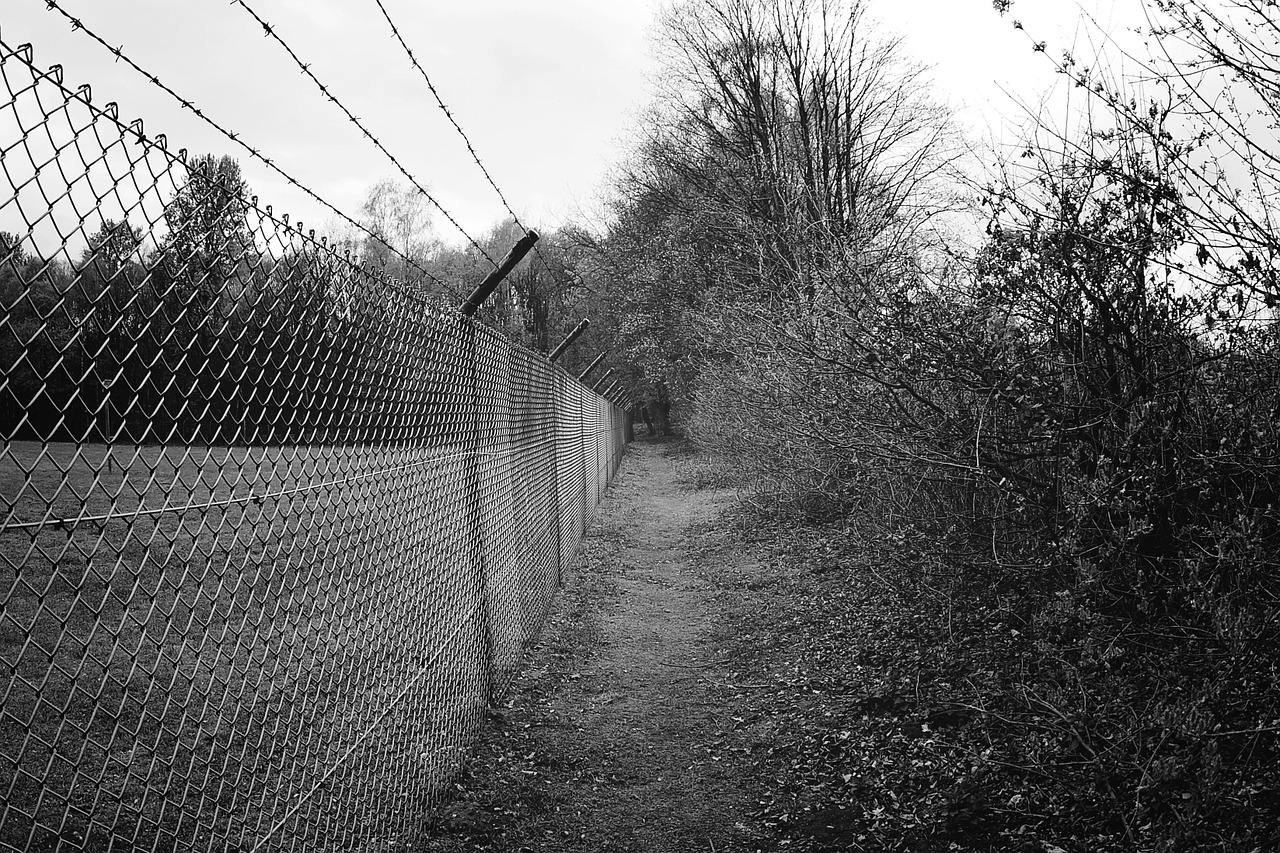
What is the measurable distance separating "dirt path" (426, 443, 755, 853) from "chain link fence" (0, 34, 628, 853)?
287 mm

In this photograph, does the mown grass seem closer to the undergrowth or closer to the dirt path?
the dirt path

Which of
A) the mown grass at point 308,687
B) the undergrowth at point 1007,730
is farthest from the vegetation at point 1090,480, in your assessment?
the mown grass at point 308,687

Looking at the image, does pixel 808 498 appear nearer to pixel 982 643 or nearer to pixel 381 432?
pixel 982 643

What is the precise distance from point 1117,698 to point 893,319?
256cm

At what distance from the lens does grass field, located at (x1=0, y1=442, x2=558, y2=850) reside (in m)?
2.25

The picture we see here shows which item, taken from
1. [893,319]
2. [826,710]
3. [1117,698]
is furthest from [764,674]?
[1117,698]

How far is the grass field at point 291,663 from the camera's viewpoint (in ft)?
7.38

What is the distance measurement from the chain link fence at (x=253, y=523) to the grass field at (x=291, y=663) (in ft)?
0.07

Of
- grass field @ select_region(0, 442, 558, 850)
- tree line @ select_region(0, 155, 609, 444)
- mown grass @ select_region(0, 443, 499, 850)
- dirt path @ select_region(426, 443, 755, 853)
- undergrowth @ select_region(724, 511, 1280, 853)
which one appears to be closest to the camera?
tree line @ select_region(0, 155, 609, 444)

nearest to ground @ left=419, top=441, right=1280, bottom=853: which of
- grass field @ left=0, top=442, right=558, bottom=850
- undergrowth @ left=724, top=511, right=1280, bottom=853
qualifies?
undergrowth @ left=724, top=511, right=1280, bottom=853

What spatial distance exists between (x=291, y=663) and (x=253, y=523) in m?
1.79

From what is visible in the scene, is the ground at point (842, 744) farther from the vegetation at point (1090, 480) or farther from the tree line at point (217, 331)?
the tree line at point (217, 331)

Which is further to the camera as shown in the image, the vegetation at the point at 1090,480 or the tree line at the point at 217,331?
the vegetation at the point at 1090,480

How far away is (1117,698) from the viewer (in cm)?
357
